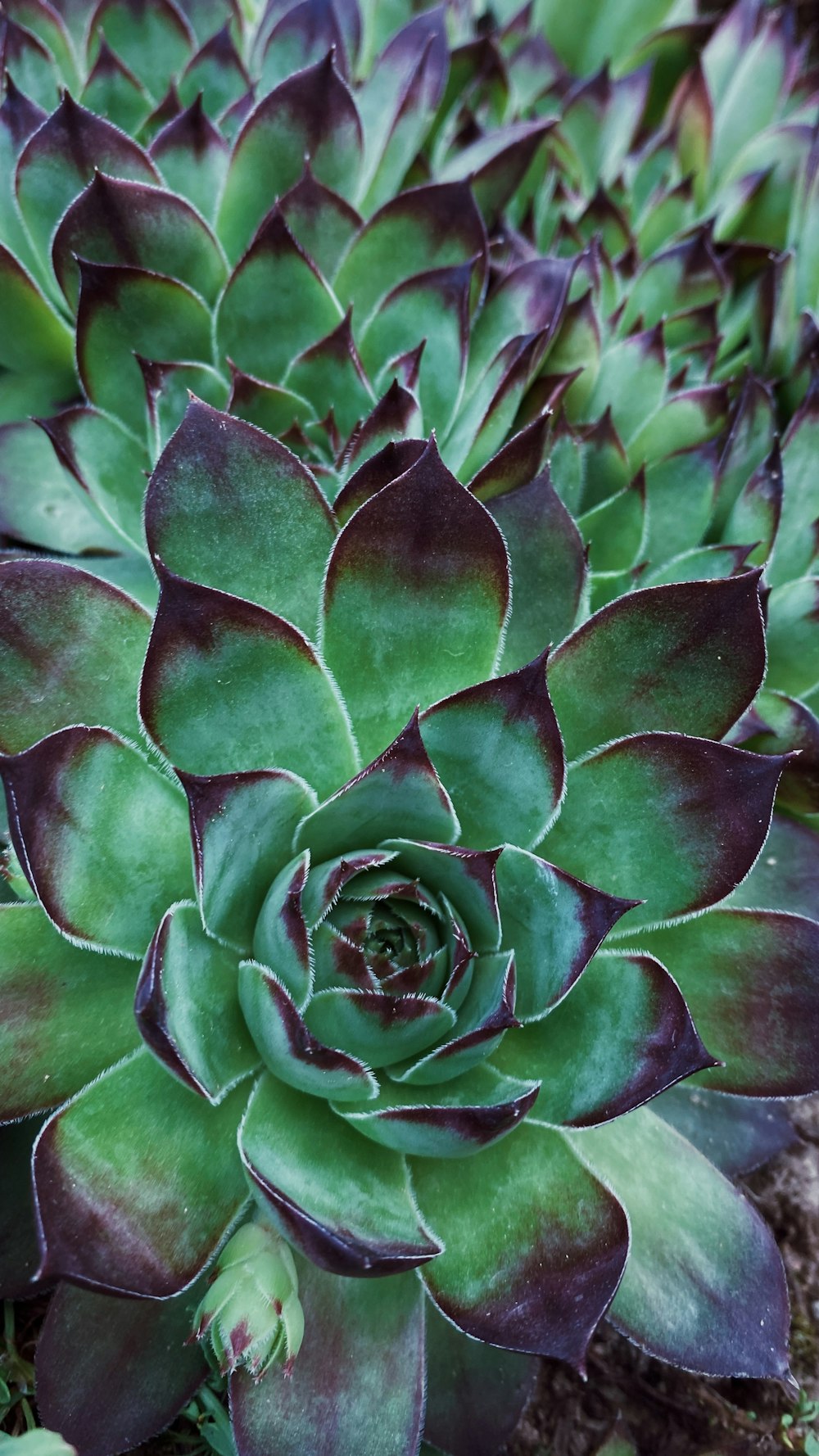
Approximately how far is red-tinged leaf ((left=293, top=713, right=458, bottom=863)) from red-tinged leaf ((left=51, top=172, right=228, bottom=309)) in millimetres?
693

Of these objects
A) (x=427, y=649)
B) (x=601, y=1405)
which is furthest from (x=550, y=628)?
(x=601, y=1405)

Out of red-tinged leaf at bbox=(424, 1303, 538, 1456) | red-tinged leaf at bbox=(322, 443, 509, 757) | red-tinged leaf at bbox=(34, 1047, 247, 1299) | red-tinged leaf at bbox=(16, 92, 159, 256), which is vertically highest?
red-tinged leaf at bbox=(16, 92, 159, 256)

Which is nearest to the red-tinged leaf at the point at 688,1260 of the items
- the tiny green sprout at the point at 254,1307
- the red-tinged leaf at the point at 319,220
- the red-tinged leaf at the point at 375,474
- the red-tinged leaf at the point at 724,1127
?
the red-tinged leaf at the point at 724,1127

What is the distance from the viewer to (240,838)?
0.86 meters

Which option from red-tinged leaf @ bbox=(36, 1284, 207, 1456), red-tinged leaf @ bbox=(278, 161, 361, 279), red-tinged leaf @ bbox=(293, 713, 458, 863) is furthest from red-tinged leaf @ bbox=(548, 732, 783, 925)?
red-tinged leaf @ bbox=(278, 161, 361, 279)

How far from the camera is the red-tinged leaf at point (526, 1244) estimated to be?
0.79m

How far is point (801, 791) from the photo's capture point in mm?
1268

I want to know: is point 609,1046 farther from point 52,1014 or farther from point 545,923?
point 52,1014

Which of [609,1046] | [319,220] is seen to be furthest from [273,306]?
[609,1046]

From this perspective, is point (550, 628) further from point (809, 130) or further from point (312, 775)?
point (809, 130)

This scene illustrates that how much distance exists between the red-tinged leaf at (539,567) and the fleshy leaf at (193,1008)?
0.38 metres

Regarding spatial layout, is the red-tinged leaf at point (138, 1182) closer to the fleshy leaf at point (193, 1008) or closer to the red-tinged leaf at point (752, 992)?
the fleshy leaf at point (193, 1008)

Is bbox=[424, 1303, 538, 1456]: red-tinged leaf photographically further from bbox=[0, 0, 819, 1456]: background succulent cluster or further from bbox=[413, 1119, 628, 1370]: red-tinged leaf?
bbox=[413, 1119, 628, 1370]: red-tinged leaf

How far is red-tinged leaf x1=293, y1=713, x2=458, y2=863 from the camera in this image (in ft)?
2.77
